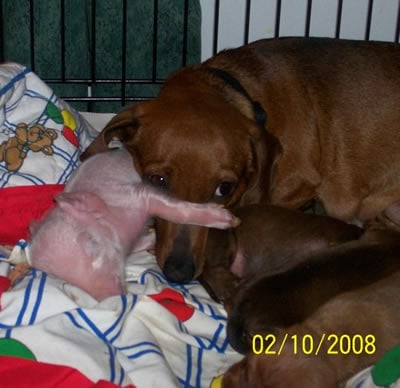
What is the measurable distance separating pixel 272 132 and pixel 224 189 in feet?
1.34

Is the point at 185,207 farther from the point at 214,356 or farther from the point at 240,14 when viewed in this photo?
the point at 240,14

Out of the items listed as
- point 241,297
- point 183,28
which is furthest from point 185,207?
point 183,28

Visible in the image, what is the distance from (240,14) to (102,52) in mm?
738

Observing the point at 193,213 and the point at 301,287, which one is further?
the point at 193,213

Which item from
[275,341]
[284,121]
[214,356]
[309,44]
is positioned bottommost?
[214,356]

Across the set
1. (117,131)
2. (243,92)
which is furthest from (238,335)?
(243,92)

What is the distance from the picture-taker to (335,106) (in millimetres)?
3125

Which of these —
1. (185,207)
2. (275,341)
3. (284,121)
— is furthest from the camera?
(284,121)

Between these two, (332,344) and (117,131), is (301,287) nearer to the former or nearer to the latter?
(332,344)

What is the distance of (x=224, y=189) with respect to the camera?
2.64 m

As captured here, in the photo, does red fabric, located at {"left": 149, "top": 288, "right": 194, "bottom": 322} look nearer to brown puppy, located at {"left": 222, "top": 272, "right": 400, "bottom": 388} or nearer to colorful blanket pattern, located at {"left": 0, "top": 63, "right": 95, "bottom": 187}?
brown puppy, located at {"left": 222, "top": 272, "right": 400, "bottom": 388}

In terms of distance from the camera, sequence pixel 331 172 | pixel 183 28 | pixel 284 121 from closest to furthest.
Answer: pixel 284 121 < pixel 331 172 < pixel 183 28

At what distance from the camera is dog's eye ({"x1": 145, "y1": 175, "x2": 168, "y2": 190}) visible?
2584mm

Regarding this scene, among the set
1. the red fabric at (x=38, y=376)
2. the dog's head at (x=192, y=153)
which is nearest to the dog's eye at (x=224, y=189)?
the dog's head at (x=192, y=153)
